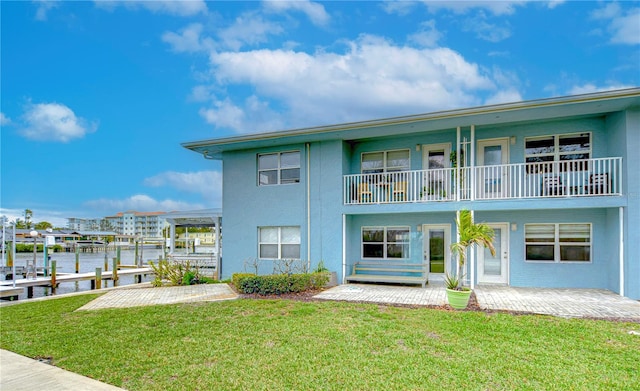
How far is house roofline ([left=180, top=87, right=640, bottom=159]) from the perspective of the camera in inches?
389

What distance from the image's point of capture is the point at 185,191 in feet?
104

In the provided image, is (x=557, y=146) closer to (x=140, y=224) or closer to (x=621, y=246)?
(x=621, y=246)

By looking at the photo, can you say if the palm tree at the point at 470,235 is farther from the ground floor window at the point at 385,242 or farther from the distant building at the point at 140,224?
the distant building at the point at 140,224

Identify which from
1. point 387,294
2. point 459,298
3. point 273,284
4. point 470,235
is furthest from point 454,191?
point 273,284

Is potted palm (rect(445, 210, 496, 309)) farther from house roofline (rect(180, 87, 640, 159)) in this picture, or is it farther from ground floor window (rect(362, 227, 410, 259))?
ground floor window (rect(362, 227, 410, 259))

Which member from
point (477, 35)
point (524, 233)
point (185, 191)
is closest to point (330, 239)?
point (524, 233)

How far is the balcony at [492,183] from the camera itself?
11266 mm

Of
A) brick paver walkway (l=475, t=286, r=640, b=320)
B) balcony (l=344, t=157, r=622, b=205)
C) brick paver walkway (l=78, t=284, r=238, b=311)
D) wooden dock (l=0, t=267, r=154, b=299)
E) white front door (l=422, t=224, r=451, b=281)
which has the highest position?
balcony (l=344, t=157, r=622, b=205)

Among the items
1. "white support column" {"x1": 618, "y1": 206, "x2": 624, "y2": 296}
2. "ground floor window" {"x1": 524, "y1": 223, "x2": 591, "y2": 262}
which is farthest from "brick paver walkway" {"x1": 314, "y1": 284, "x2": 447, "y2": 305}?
"white support column" {"x1": 618, "y1": 206, "x2": 624, "y2": 296}

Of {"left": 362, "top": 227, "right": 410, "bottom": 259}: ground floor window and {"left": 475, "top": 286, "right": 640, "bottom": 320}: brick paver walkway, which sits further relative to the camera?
{"left": 362, "top": 227, "right": 410, "bottom": 259}: ground floor window

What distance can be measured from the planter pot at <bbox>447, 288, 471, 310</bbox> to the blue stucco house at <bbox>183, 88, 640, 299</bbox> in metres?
3.76

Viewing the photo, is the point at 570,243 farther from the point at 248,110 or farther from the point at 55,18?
the point at 55,18

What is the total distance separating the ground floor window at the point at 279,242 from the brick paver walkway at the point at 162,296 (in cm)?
219

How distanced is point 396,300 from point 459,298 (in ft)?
6.34
